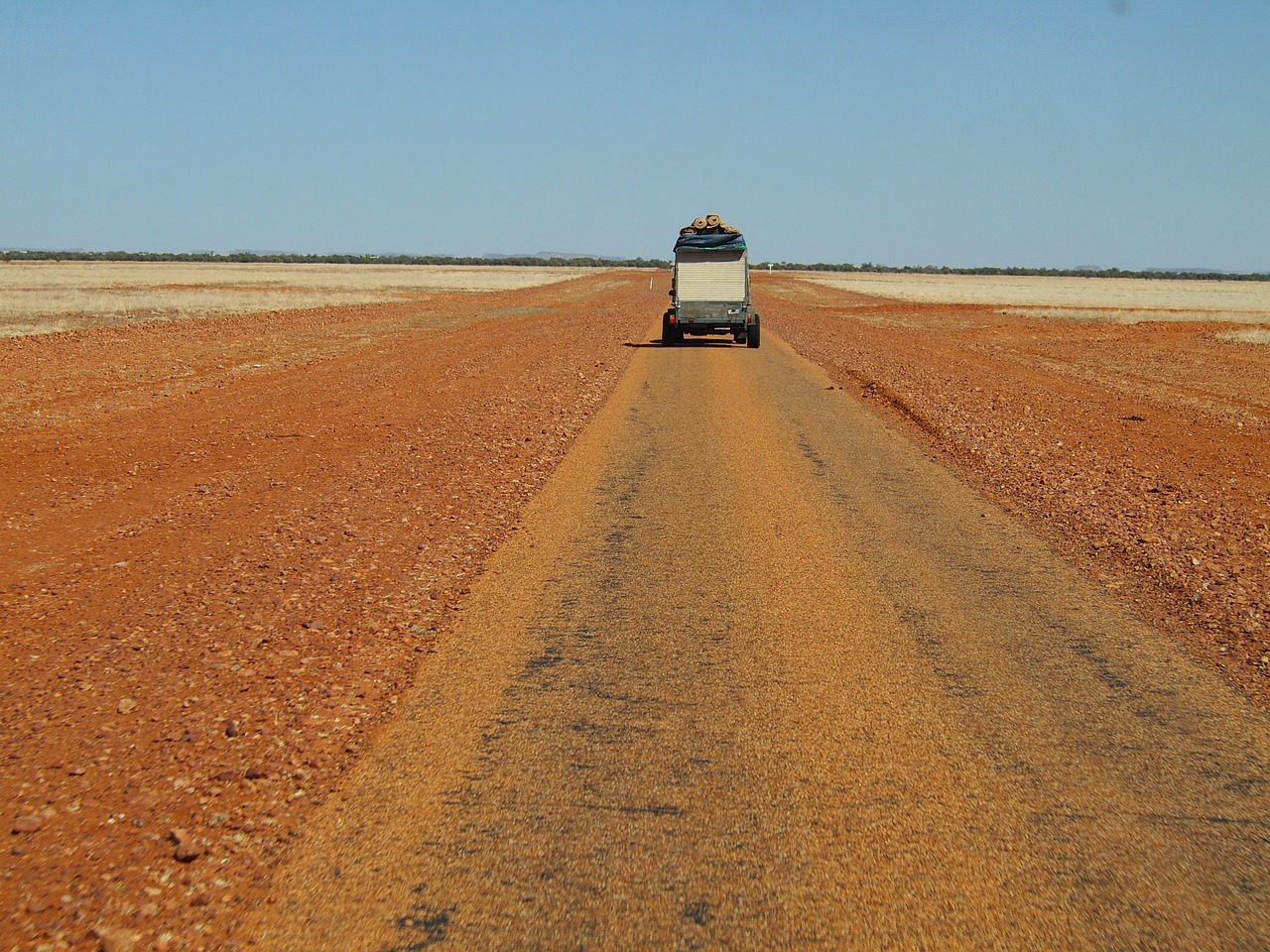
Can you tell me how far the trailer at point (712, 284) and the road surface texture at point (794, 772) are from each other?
1950 centimetres

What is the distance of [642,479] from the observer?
11.1 meters

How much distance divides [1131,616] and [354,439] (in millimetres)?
9685

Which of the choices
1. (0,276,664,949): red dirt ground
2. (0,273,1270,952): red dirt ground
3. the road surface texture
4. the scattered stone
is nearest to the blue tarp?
(0,273,1270,952): red dirt ground

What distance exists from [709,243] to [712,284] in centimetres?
110

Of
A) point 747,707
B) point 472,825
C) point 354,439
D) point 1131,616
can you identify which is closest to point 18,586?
point 472,825

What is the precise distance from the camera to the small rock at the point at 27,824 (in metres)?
4.22

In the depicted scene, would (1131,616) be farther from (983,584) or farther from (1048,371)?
(1048,371)

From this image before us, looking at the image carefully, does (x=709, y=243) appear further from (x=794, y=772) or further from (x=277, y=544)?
(x=794, y=772)

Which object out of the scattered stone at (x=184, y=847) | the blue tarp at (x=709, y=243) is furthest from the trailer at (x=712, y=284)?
the scattered stone at (x=184, y=847)

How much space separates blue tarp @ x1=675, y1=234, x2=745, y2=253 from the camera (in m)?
27.6

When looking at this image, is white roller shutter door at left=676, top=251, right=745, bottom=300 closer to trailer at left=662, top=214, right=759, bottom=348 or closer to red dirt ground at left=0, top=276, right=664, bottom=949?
trailer at left=662, top=214, right=759, bottom=348

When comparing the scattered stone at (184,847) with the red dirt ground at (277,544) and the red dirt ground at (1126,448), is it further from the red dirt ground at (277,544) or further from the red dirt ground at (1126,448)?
the red dirt ground at (1126,448)

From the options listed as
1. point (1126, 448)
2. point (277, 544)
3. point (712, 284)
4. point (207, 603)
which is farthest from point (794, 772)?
point (712, 284)

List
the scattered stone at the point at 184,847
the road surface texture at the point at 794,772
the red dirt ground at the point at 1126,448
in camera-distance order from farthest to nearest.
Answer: the red dirt ground at the point at 1126,448, the scattered stone at the point at 184,847, the road surface texture at the point at 794,772
